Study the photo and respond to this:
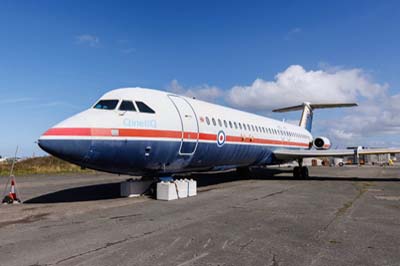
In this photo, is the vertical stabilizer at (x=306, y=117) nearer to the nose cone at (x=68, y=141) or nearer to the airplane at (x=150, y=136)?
the airplane at (x=150, y=136)

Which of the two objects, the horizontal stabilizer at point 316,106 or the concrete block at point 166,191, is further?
the horizontal stabilizer at point 316,106

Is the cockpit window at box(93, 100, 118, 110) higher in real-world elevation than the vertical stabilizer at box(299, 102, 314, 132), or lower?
lower

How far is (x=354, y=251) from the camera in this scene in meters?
5.22

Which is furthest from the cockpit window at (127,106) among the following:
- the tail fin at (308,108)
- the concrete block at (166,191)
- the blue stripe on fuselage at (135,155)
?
the tail fin at (308,108)

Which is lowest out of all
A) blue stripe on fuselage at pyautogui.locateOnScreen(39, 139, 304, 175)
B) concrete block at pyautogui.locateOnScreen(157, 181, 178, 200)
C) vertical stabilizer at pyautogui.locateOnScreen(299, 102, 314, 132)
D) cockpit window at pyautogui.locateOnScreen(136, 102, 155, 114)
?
concrete block at pyautogui.locateOnScreen(157, 181, 178, 200)

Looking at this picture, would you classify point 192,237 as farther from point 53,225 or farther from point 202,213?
point 53,225

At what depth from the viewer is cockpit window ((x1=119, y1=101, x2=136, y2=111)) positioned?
10289 mm

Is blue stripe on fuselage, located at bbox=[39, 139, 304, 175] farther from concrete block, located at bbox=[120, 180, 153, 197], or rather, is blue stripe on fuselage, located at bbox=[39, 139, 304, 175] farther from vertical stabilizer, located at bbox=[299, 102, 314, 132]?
vertical stabilizer, located at bbox=[299, 102, 314, 132]

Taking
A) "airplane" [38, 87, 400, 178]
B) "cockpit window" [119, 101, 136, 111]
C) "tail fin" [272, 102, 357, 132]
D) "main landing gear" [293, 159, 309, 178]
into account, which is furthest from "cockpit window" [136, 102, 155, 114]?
"tail fin" [272, 102, 357, 132]

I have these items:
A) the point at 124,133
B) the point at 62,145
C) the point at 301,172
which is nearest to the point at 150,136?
the point at 124,133

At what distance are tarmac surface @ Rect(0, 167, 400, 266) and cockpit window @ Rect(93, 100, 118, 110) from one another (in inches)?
112

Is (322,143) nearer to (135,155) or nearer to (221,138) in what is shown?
(221,138)

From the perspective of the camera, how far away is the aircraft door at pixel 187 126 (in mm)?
11770

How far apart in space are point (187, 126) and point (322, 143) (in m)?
20.9
